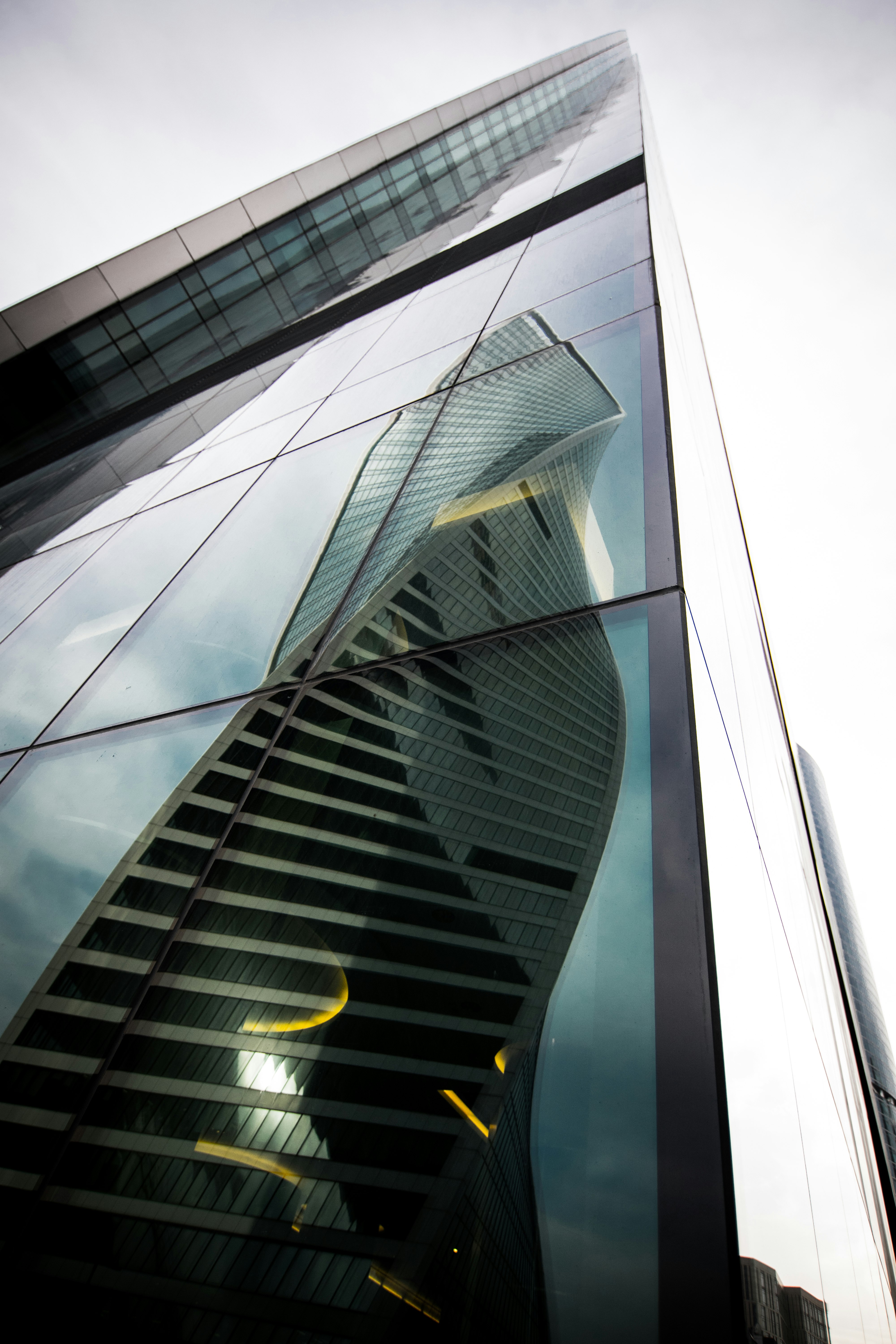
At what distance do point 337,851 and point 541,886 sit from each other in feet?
3.34

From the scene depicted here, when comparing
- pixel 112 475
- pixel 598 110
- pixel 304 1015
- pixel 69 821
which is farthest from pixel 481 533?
pixel 598 110

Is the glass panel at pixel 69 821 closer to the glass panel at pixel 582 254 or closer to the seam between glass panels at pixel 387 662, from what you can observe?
the seam between glass panels at pixel 387 662

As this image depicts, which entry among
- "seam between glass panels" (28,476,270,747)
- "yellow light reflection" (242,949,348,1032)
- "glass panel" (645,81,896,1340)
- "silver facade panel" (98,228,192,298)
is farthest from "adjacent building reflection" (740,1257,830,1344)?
"silver facade panel" (98,228,192,298)

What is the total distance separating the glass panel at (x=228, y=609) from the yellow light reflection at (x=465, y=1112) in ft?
8.64

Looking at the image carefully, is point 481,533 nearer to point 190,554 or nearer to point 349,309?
point 190,554

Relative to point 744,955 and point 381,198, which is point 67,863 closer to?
point 744,955

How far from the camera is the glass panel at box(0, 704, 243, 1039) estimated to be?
335cm

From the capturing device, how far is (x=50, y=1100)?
8.71 feet

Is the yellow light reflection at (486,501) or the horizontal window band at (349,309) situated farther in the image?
the horizontal window band at (349,309)

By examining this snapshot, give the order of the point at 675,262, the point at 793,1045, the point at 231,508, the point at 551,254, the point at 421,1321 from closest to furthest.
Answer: the point at 421,1321, the point at 793,1045, the point at 231,508, the point at 551,254, the point at 675,262

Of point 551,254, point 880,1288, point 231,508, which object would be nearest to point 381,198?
point 551,254

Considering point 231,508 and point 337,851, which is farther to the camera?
point 231,508

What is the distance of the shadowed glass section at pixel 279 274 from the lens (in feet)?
42.0

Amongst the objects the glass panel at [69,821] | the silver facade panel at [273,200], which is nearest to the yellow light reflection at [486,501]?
the glass panel at [69,821]
